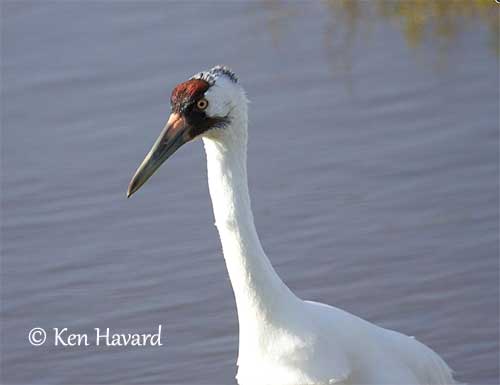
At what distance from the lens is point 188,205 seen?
859cm

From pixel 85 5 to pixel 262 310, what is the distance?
5656 mm

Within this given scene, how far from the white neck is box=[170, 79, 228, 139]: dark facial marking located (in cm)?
7

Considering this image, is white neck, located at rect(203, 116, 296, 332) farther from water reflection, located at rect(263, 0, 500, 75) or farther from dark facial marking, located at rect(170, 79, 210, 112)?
water reflection, located at rect(263, 0, 500, 75)

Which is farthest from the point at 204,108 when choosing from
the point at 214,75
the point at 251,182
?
the point at 251,182

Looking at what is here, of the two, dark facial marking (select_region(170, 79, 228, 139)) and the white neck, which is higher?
dark facial marking (select_region(170, 79, 228, 139))

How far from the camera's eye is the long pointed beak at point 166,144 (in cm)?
567

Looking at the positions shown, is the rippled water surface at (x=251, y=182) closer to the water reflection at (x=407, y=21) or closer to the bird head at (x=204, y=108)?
the water reflection at (x=407, y=21)

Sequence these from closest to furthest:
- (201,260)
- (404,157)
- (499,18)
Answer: (201,260) < (404,157) < (499,18)

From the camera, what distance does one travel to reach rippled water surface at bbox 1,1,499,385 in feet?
25.2

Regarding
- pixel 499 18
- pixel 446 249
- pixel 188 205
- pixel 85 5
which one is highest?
pixel 85 5

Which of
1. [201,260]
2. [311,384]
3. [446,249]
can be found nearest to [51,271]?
[201,260]

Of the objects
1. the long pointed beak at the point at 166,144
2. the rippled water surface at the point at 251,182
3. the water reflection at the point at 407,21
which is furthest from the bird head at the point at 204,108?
the water reflection at the point at 407,21

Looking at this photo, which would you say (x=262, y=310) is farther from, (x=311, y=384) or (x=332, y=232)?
(x=332, y=232)

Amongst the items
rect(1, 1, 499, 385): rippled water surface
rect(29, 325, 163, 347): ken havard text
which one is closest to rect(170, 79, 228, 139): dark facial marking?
rect(1, 1, 499, 385): rippled water surface
